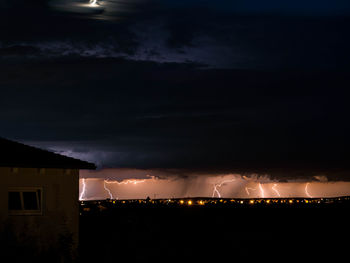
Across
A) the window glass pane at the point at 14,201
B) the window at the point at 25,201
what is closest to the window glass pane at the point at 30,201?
the window at the point at 25,201

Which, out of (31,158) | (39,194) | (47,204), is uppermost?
(31,158)

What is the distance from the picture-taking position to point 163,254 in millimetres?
24703

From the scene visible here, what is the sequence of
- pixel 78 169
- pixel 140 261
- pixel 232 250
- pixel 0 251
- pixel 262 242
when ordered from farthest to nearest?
pixel 262 242
pixel 232 250
pixel 140 261
pixel 78 169
pixel 0 251

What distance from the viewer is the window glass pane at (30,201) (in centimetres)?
1909

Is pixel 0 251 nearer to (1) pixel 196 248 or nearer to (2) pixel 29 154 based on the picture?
(2) pixel 29 154

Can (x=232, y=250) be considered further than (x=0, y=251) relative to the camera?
Yes

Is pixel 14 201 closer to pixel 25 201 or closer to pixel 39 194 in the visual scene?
pixel 25 201

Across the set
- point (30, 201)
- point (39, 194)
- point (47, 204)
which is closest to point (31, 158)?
point (39, 194)

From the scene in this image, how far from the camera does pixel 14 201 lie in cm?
1892

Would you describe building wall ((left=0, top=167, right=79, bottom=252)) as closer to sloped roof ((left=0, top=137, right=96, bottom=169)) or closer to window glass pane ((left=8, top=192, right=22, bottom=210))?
window glass pane ((left=8, top=192, right=22, bottom=210))

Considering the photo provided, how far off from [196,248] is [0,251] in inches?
471

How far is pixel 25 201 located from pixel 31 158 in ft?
4.60

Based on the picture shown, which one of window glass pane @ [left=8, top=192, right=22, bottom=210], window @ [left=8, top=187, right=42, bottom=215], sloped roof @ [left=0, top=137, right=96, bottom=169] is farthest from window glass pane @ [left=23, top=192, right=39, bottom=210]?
sloped roof @ [left=0, top=137, right=96, bottom=169]

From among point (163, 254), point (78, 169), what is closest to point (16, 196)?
point (78, 169)
